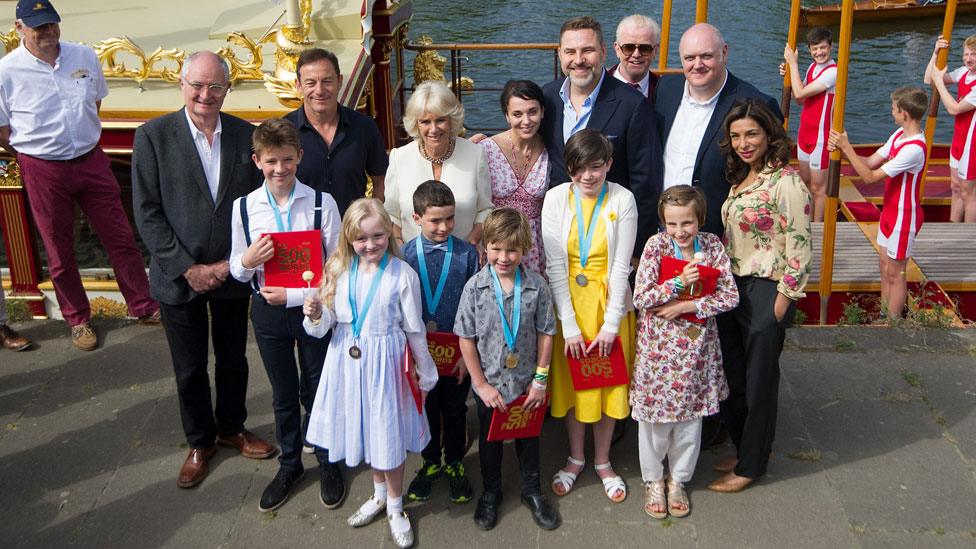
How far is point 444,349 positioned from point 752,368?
1338 millimetres

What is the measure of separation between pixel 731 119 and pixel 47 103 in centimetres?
374

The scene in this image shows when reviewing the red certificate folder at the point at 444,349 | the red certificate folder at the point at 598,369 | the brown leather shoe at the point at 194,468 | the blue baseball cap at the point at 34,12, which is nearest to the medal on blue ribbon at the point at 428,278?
the red certificate folder at the point at 444,349

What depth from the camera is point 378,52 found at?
7.42 m

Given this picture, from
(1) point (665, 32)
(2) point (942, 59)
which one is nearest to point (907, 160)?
(1) point (665, 32)

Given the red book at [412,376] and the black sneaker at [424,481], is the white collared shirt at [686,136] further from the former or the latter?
the black sneaker at [424,481]

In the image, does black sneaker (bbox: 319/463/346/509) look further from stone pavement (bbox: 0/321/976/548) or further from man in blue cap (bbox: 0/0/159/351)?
man in blue cap (bbox: 0/0/159/351)

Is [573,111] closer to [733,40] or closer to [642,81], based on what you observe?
[642,81]

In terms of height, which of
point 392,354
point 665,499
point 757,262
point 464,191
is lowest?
point 665,499

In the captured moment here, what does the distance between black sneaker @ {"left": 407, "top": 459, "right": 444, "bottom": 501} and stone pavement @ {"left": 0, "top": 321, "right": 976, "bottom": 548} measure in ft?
0.15

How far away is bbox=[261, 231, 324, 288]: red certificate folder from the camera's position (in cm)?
380

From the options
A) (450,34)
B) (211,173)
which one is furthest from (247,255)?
(450,34)

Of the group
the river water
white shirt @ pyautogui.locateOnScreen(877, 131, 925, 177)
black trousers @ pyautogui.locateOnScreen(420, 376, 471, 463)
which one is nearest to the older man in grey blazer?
black trousers @ pyautogui.locateOnScreen(420, 376, 471, 463)

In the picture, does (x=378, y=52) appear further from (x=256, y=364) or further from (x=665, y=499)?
(x=665, y=499)

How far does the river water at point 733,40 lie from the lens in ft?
59.8
